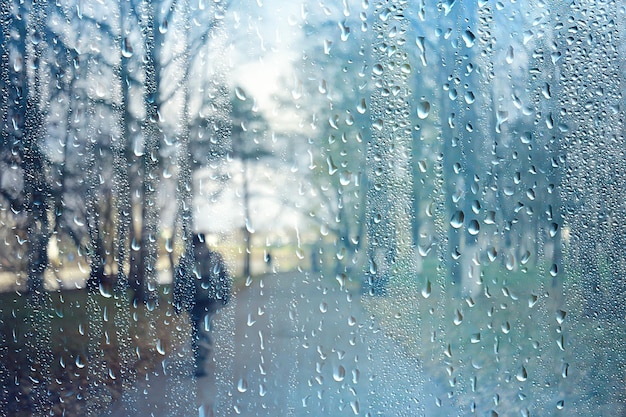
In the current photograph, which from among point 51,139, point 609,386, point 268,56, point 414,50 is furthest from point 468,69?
point 51,139

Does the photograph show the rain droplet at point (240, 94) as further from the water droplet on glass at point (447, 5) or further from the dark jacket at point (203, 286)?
the water droplet on glass at point (447, 5)

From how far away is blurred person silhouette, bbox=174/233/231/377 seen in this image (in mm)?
1092

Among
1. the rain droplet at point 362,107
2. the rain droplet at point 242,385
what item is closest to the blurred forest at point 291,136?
the rain droplet at point 362,107

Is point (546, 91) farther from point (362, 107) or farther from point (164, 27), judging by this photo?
point (164, 27)

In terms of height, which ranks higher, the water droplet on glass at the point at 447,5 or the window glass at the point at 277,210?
the water droplet on glass at the point at 447,5

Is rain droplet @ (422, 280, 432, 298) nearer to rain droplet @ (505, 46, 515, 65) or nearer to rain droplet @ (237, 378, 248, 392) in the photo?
rain droplet @ (237, 378, 248, 392)

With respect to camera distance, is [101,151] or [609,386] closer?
[101,151]

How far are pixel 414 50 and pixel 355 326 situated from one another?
2.14 feet

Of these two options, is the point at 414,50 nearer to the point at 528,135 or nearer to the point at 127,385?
the point at 528,135

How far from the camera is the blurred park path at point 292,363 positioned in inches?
43.3

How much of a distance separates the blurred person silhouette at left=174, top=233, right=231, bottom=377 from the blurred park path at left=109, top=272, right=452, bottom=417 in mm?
27

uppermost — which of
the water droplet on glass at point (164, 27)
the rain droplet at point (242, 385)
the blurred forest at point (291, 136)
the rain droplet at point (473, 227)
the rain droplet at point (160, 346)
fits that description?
the water droplet on glass at point (164, 27)

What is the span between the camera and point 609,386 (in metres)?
1.20

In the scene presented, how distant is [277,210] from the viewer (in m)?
1.10
